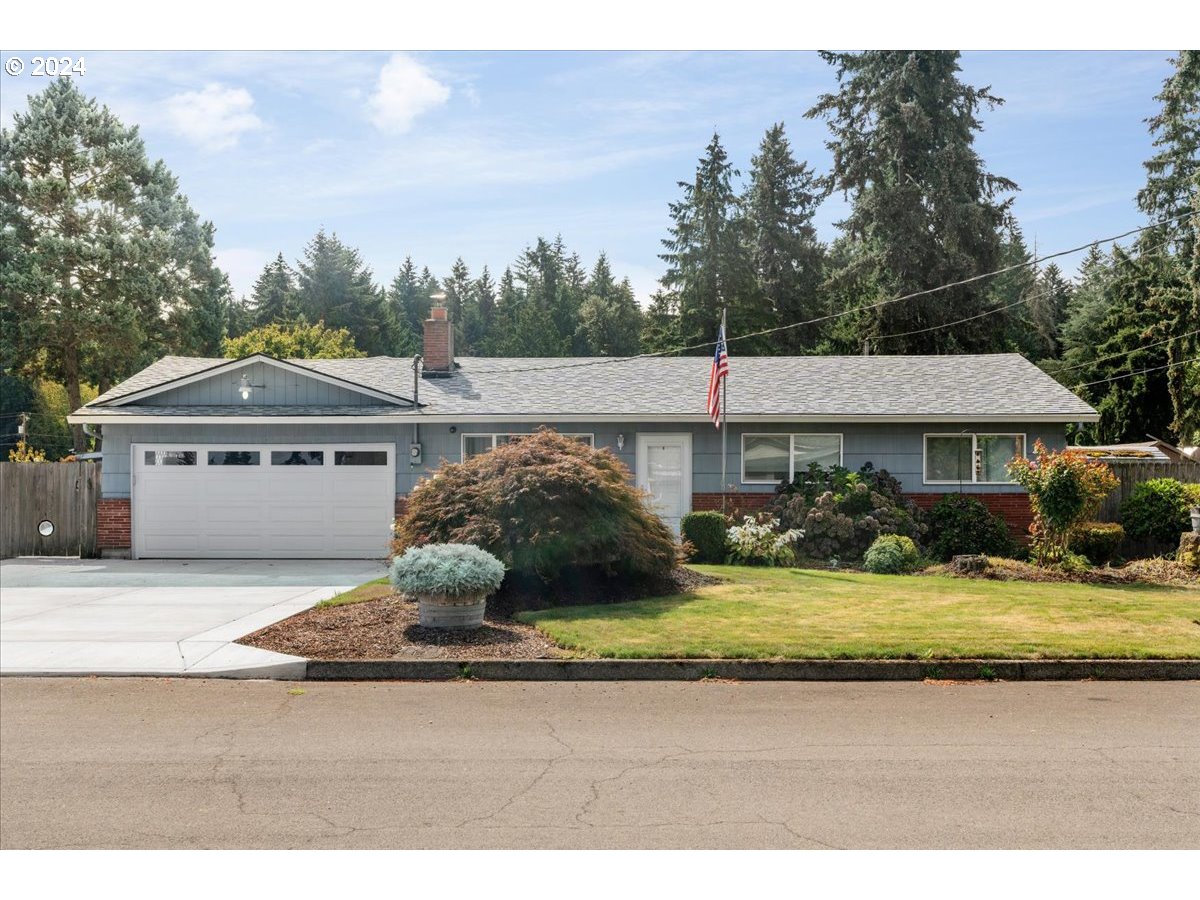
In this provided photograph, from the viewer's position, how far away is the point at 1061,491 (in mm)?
15977

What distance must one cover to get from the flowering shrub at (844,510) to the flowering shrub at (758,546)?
80 centimetres

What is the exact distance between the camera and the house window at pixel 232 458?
66.2 feet

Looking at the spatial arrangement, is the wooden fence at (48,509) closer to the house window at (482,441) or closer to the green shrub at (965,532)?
the house window at (482,441)

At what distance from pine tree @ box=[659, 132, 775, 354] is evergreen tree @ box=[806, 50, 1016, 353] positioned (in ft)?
26.5

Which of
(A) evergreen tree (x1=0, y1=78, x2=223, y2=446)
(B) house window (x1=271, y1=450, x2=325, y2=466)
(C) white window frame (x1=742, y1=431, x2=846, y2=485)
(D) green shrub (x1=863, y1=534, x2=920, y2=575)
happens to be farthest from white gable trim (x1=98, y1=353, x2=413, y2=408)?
(A) evergreen tree (x1=0, y1=78, x2=223, y2=446)

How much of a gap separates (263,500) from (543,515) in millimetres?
9487

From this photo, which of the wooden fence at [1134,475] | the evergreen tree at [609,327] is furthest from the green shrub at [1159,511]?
the evergreen tree at [609,327]

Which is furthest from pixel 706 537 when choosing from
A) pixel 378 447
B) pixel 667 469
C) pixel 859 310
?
pixel 859 310

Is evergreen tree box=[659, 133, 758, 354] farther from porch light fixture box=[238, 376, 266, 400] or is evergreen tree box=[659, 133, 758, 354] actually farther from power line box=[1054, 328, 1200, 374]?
porch light fixture box=[238, 376, 266, 400]

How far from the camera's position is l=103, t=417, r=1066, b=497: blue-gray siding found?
65.6 ft

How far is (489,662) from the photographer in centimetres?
925

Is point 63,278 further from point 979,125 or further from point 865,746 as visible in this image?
point 865,746

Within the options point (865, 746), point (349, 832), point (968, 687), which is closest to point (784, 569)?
point (968, 687)

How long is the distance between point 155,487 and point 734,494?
11424 mm
